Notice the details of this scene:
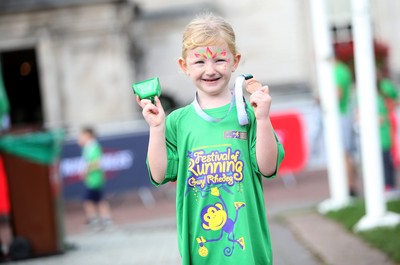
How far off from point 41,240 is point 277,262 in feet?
10.4

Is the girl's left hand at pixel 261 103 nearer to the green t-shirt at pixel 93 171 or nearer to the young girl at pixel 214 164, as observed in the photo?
the young girl at pixel 214 164

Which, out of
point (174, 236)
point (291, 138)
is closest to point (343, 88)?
point (174, 236)

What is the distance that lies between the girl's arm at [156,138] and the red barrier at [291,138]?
39.8 feet

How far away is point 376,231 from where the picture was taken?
886cm

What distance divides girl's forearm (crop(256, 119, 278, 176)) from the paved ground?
9.40ft

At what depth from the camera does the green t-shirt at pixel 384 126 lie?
39.3 feet

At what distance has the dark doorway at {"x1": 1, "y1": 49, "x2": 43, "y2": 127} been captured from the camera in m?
26.5

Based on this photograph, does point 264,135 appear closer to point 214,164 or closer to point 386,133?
point 214,164

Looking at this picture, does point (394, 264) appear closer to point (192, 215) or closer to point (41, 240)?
point (192, 215)

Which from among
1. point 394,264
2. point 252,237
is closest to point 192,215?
Result: point 252,237

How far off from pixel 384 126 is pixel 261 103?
7.80m

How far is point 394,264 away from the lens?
7117 millimetres

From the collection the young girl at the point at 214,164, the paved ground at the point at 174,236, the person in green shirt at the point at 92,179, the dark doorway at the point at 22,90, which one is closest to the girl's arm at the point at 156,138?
the young girl at the point at 214,164

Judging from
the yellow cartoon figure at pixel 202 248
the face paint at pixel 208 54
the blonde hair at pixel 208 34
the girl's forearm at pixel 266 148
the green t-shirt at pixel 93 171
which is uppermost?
the blonde hair at pixel 208 34
